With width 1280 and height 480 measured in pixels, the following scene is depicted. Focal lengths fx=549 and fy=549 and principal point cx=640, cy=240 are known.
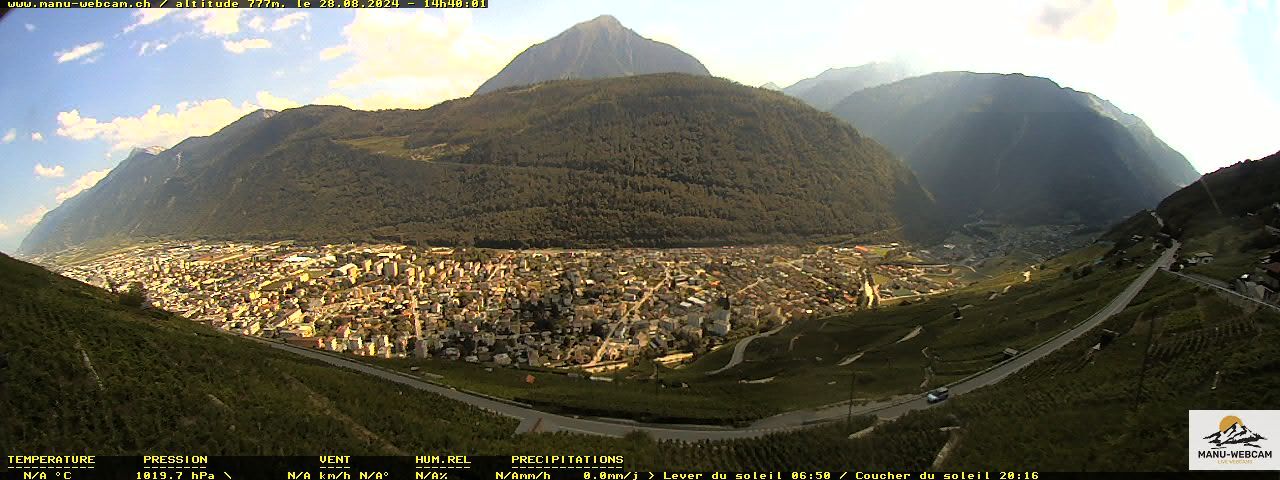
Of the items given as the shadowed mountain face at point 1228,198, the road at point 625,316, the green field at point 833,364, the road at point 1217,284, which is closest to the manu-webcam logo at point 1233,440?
the road at point 1217,284

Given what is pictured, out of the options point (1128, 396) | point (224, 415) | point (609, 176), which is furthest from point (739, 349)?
point (609, 176)

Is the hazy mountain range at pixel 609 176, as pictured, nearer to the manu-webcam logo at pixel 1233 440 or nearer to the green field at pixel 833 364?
the green field at pixel 833 364

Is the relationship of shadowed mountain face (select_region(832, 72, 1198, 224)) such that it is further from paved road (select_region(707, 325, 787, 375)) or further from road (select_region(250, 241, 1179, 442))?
road (select_region(250, 241, 1179, 442))

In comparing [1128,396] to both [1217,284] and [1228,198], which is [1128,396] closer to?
[1217,284]

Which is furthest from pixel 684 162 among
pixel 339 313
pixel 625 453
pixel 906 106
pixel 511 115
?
pixel 906 106

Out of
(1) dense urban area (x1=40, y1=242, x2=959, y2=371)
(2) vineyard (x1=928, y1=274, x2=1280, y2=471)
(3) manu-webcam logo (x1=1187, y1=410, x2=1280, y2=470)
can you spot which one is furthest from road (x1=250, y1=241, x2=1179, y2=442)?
(1) dense urban area (x1=40, y1=242, x2=959, y2=371)
